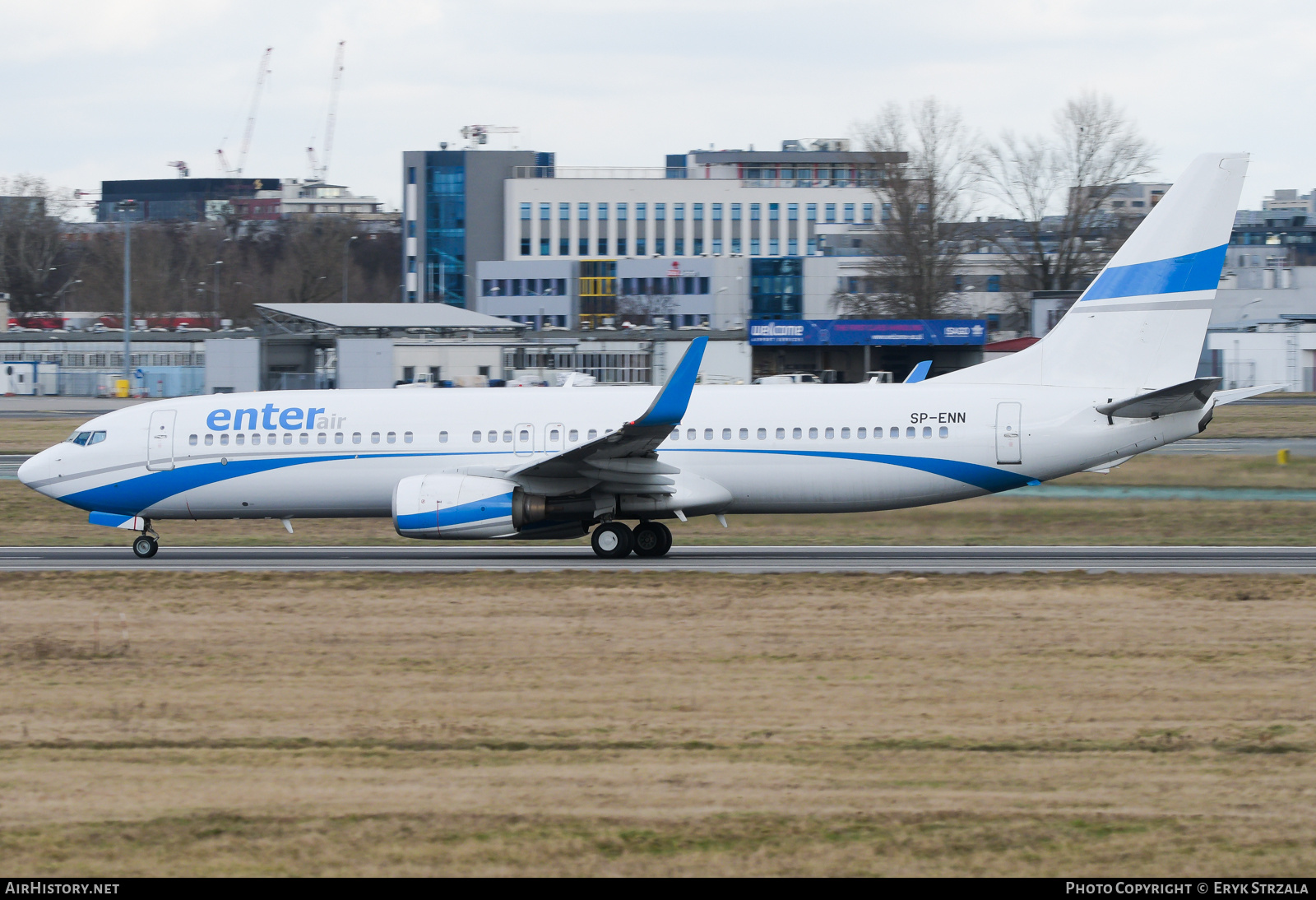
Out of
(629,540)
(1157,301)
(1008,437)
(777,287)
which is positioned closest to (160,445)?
A: (629,540)

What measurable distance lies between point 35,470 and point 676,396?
12852 millimetres

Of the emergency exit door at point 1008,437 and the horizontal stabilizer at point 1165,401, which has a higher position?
the horizontal stabilizer at point 1165,401

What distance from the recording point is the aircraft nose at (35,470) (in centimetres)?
2644

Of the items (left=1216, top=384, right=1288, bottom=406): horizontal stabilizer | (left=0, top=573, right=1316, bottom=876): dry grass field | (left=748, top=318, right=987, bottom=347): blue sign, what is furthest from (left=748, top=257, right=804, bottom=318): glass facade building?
(left=0, top=573, right=1316, bottom=876): dry grass field

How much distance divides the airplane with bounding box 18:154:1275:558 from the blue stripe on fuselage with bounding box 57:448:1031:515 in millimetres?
35

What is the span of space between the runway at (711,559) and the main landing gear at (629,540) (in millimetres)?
192

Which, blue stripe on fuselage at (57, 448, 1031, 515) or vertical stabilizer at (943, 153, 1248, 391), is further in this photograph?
blue stripe on fuselage at (57, 448, 1031, 515)

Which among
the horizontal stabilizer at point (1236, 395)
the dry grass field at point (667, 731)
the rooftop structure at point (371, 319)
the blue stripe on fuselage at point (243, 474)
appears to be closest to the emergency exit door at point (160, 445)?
the blue stripe on fuselage at point (243, 474)

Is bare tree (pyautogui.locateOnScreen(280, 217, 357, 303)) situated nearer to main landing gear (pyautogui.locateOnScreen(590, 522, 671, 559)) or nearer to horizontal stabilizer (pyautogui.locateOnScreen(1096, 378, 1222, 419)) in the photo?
main landing gear (pyautogui.locateOnScreen(590, 522, 671, 559))

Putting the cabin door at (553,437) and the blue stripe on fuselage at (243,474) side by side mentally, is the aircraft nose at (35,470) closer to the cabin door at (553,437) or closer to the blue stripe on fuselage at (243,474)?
the blue stripe on fuselage at (243,474)

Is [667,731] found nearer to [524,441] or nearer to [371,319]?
[524,441]

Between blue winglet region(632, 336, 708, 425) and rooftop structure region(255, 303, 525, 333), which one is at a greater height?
rooftop structure region(255, 303, 525, 333)

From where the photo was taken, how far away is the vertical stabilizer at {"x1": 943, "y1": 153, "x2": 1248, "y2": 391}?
23.5 m

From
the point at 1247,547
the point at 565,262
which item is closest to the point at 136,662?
the point at 1247,547
